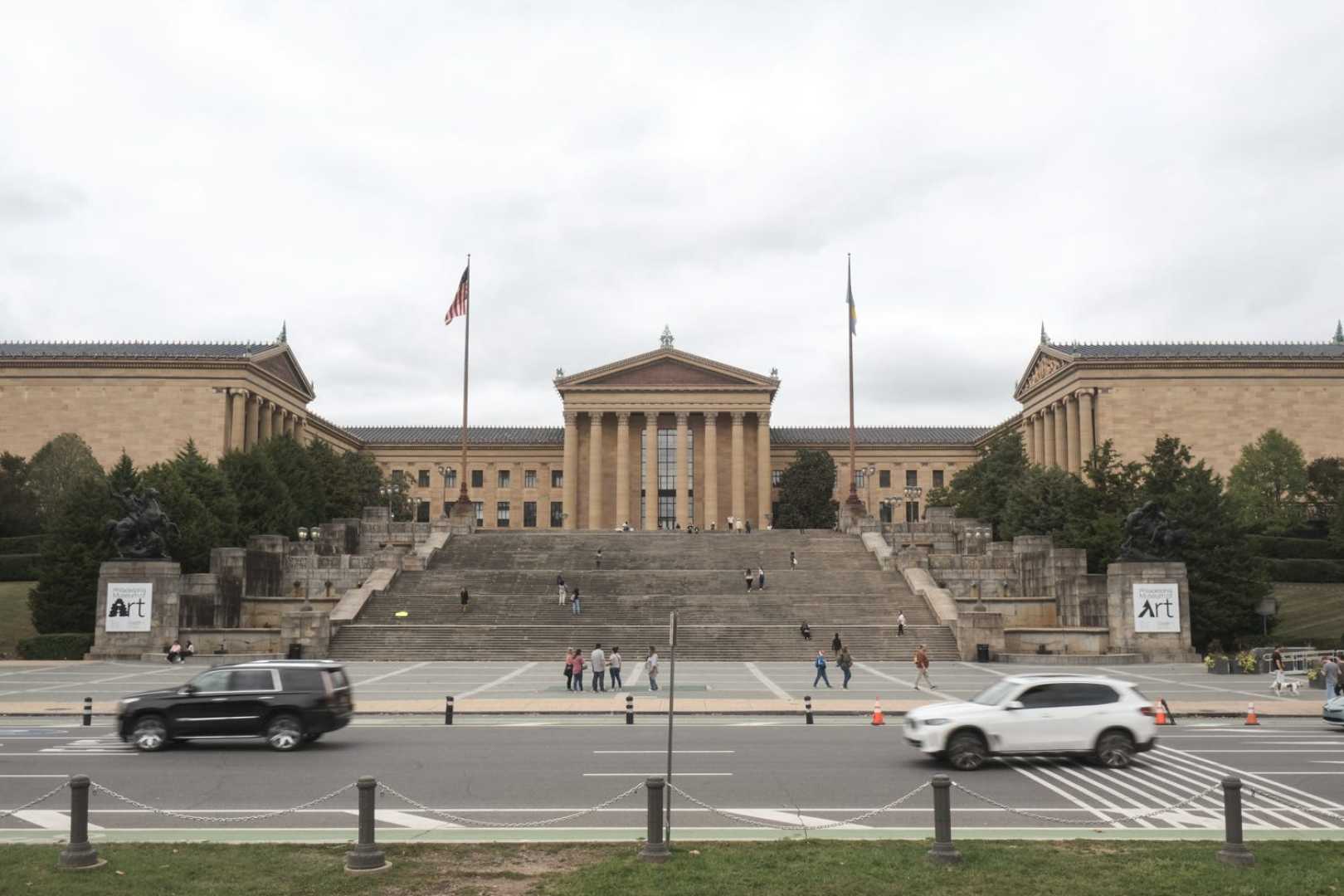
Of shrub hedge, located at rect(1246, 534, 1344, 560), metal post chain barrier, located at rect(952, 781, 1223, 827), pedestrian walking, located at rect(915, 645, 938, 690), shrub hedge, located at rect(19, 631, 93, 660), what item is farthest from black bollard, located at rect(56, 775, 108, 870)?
shrub hedge, located at rect(1246, 534, 1344, 560)

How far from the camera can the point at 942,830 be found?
494 inches

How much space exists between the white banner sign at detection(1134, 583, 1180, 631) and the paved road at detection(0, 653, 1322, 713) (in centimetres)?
184

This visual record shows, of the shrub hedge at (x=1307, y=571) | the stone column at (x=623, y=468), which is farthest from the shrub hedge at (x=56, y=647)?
the stone column at (x=623, y=468)

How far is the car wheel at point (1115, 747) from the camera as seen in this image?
20.2 meters

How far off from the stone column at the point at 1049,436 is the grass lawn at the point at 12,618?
287 ft

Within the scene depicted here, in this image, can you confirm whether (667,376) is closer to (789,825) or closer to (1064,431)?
(1064,431)

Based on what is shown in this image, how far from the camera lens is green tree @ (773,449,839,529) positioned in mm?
117500

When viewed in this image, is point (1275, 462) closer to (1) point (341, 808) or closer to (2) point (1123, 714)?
(2) point (1123, 714)

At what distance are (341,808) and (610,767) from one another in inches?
210

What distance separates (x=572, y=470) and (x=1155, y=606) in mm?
75130

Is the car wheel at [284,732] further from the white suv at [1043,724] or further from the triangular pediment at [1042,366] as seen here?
the triangular pediment at [1042,366]

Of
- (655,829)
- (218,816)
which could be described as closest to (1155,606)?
(655,829)

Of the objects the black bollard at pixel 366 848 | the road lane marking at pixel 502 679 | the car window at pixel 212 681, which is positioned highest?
the car window at pixel 212 681

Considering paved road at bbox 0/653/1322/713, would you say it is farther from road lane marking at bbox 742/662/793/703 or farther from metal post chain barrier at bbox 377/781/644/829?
metal post chain barrier at bbox 377/781/644/829
